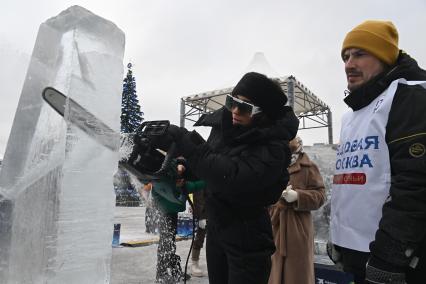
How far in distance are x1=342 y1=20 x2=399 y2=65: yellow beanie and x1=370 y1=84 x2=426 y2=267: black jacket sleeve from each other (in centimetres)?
29

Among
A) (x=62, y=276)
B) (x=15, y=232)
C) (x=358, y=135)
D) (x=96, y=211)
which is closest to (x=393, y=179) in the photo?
(x=358, y=135)

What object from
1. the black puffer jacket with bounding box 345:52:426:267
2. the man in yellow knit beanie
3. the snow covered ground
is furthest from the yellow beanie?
the snow covered ground

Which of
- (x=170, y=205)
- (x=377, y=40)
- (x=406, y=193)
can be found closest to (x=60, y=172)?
(x=170, y=205)

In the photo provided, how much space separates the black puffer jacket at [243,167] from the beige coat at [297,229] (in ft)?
4.14

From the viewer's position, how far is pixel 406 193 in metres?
1.11

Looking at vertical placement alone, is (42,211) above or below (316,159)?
below

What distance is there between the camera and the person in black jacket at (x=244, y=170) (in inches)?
58.7

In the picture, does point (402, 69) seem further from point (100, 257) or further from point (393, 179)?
point (100, 257)

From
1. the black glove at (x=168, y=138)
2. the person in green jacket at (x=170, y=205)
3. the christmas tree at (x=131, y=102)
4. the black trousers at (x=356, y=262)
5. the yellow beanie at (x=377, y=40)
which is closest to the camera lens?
the black trousers at (x=356, y=262)

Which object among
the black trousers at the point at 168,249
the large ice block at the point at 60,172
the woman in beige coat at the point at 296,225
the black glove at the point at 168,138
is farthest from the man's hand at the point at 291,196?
the large ice block at the point at 60,172

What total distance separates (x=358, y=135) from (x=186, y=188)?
3.14 ft

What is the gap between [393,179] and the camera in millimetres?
1189

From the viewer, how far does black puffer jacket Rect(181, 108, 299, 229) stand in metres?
1.47

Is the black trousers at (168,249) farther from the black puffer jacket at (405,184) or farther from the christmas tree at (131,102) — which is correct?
the christmas tree at (131,102)
